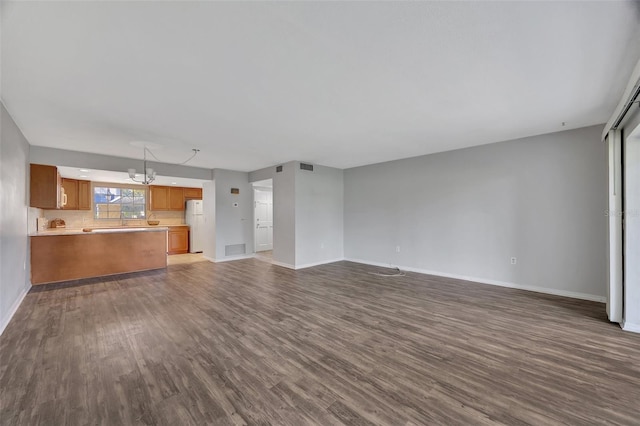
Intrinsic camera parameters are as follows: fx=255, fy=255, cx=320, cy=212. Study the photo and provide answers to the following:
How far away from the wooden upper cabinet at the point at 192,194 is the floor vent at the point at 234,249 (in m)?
2.84

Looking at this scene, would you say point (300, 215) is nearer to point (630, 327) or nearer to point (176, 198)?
point (176, 198)

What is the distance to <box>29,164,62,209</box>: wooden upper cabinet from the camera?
4402 millimetres

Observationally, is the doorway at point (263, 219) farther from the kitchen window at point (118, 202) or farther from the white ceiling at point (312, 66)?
the white ceiling at point (312, 66)

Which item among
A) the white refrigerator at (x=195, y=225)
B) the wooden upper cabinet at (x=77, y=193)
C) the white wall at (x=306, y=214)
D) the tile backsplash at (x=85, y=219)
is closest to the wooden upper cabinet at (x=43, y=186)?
the tile backsplash at (x=85, y=219)

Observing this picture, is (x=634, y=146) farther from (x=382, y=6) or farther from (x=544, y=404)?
(x=382, y=6)

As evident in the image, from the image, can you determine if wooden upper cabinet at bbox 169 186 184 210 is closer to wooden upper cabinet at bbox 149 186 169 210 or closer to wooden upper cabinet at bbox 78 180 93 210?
wooden upper cabinet at bbox 149 186 169 210

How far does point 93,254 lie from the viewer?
509 centimetres

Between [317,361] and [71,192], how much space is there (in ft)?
26.8

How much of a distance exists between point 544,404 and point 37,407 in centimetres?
335

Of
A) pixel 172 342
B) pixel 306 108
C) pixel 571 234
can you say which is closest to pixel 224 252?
pixel 172 342

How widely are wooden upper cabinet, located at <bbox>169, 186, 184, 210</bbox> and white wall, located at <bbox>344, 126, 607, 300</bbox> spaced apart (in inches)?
251

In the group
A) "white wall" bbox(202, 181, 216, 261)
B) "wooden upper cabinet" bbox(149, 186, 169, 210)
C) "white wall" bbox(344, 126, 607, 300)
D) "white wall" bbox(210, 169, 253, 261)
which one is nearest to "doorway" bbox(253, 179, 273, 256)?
"white wall" bbox(210, 169, 253, 261)


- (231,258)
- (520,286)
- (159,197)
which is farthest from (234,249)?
(520,286)

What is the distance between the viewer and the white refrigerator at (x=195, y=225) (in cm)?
831
